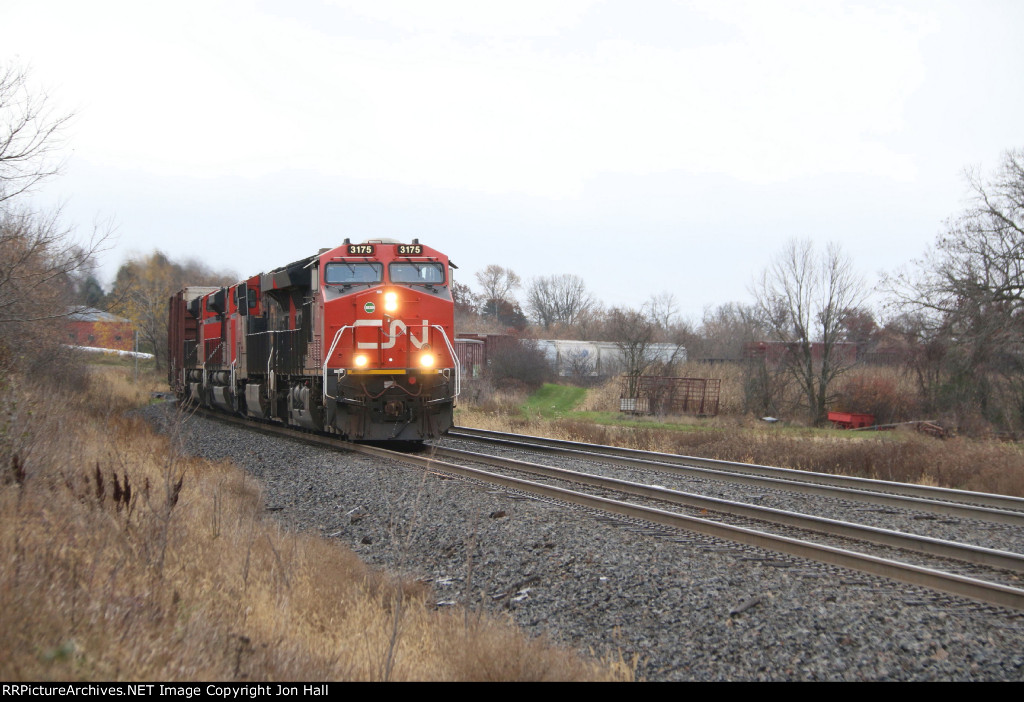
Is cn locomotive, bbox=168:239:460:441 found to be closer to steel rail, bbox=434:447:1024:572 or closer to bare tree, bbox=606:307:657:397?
steel rail, bbox=434:447:1024:572

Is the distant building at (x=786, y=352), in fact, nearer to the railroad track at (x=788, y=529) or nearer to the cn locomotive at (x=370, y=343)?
the cn locomotive at (x=370, y=343)

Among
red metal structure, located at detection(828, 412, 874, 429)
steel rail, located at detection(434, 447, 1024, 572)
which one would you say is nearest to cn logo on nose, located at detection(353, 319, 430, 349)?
steel rail, located at detection(434, 447, 1024, 572)

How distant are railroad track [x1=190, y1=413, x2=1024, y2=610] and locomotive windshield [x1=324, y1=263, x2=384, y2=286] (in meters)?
3.32

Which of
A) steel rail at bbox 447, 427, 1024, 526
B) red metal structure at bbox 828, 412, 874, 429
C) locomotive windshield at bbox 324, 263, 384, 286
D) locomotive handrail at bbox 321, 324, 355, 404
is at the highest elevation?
locomotive windshield at bbox 324, 263, 384, 286

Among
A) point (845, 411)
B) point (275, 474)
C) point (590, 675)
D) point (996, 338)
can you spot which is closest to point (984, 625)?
point (590, 675)

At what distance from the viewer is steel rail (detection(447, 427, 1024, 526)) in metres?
8.15

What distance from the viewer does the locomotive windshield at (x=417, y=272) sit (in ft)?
42.0

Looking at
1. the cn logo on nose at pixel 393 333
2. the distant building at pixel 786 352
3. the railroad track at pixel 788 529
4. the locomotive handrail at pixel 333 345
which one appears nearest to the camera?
the railroad track at pixel 788 529

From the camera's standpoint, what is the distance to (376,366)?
1226cm

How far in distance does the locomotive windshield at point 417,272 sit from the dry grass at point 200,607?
6280 millimetres

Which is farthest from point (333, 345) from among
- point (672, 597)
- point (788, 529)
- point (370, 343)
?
point (672, 597)

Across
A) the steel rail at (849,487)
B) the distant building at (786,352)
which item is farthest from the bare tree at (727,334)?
the steel rail at (849,487)
